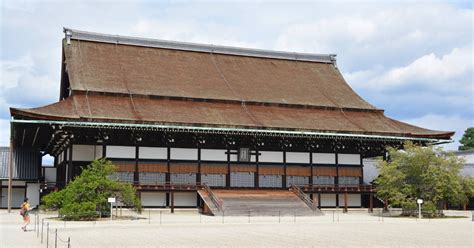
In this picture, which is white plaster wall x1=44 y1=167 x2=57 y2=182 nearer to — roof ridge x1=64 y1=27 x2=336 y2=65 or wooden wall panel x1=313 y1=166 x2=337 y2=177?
roof ridge x1=64 y1=27 x2=336 y2=65

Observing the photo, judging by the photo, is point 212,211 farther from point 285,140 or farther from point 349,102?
point 349,102

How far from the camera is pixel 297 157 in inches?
1454

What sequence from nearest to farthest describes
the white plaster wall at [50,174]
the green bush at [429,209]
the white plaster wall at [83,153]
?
the green bush at [429,209], the white plaster wall at [83,153], the white plaster wall at [50,174]

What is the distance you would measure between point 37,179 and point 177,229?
765 inches

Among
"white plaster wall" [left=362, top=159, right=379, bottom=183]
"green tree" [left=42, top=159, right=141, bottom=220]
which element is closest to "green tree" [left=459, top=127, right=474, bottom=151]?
"white plaster wall" [left=362, top=159, right=379, bottom=183]

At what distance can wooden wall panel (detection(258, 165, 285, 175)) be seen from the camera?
36000 mm

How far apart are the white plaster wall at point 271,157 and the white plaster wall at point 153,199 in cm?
666

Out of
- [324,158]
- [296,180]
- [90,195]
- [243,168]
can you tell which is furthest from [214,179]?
[90,195]

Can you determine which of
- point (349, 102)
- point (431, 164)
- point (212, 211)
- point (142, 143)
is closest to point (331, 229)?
point (212, 211)

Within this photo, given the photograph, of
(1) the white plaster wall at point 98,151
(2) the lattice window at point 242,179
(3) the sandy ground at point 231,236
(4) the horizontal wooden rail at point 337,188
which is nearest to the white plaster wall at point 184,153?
(2) the lattice window at point 242,179

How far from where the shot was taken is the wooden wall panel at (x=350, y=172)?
37.7 metres

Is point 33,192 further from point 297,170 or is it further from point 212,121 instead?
point 297,170

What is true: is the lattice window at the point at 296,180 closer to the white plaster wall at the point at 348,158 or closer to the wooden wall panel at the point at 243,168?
the wooden wall panel at the point at 243,168

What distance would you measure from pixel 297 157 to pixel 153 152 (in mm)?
9459
